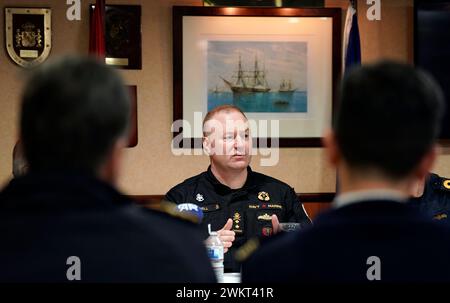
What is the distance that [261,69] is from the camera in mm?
4875

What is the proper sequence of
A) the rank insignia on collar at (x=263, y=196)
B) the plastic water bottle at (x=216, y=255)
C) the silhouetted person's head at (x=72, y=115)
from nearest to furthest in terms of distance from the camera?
the silhouetted person's head at (x=72, y=115) → the plastic water bottle at (x=216, y=255) → the rank insignia on collar at (x=263, y=196)

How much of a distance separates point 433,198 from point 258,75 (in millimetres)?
1937

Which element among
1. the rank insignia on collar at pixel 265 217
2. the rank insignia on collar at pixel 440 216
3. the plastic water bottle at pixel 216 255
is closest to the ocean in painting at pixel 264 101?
the rank insignia on collar at pixel 265 217

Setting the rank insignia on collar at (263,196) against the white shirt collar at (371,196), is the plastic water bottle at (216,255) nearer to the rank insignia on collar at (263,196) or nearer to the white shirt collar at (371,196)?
the rank insignia on collar at (263,196)

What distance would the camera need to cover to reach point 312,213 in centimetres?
495

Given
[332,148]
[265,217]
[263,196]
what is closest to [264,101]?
[263,196]

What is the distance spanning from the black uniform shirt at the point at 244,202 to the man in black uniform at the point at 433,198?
0.59m

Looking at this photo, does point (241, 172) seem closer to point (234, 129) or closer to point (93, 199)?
point (234, 129)

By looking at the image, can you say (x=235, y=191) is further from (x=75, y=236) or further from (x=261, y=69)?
(x=75, y=236)

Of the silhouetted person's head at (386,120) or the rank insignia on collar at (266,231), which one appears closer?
the silhouetted person's head at (386,120)

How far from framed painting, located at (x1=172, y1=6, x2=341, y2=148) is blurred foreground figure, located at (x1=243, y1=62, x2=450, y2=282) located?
140 inches

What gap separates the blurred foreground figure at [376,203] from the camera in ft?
4.18

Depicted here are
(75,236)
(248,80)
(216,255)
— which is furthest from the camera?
(248,80)
